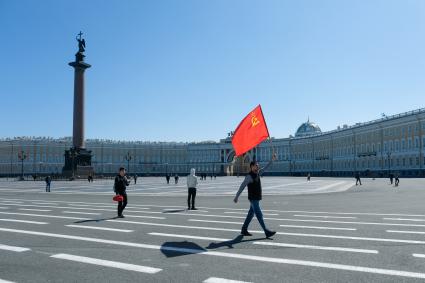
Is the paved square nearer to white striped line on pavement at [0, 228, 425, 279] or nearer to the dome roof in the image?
white striped line on pavement at [0, 228, 425, 279]

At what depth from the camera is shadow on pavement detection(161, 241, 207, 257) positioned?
797 centimetres

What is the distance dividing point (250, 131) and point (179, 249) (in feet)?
13.7

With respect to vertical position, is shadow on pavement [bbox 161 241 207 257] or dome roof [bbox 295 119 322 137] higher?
dome roof [bbox 295 119 322 137]

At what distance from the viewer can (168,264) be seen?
710cm

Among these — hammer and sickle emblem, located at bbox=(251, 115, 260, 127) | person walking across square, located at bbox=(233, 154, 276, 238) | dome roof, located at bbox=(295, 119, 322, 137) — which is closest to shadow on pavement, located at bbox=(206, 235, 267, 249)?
person walking across square, located at bbox=(233, 154, 276, 238)

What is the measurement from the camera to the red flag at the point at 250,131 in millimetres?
11195

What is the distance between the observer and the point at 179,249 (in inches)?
328

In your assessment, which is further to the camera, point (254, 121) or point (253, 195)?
point (254, 121)

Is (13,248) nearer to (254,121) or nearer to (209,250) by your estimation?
(209,250)

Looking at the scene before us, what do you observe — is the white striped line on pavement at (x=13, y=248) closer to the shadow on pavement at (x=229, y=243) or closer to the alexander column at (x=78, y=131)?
the shadow on pavement at (x=229, y=243)

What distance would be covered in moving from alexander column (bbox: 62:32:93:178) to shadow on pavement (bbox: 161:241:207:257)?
2166 inches

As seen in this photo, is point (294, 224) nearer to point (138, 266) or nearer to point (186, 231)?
point (186, 231)

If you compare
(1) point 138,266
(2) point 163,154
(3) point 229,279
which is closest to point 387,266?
(3) point 229,279

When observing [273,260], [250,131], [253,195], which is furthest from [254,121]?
[273,260]
